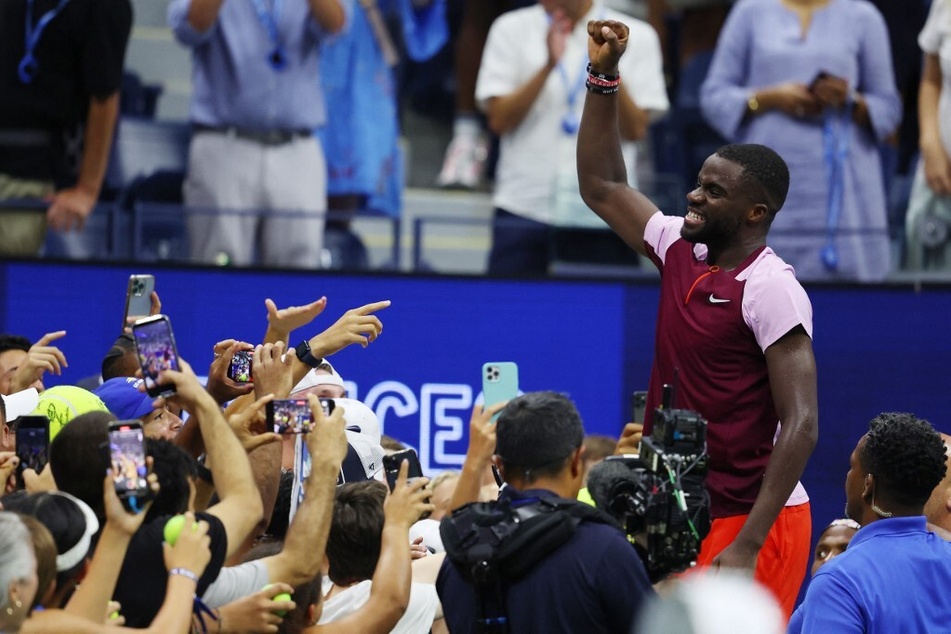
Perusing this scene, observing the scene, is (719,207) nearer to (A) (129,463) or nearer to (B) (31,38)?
(A) (129,463)

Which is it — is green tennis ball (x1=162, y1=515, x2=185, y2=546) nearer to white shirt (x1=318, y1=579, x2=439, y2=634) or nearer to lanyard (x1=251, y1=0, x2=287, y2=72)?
white shirt (x1=318, y1=579, x2=439, y2=634)

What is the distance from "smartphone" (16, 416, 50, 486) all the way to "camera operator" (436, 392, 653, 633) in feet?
4.57

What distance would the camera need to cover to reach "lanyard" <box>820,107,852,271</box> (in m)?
9.03

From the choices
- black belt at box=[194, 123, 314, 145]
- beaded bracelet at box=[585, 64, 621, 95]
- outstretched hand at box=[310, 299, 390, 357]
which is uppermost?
beaded bracelet at box=[585, 64, 621, 95]

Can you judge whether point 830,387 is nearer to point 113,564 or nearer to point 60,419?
point 60,419

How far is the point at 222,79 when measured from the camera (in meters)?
9.27

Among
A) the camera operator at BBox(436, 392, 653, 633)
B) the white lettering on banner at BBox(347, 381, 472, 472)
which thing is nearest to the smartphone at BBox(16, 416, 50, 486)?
the camera operator at BBox(436, 392, 653, 633)

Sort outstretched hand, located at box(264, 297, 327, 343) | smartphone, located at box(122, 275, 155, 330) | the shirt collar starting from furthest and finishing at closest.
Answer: smartphone, located at box(122, 275, 155, 330), outstretched hand, located at box(264, 297, 327, 343), the shirt collar

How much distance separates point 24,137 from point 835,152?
4.39 m

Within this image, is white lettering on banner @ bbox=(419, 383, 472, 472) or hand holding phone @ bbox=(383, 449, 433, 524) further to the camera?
white lettering on banner @ bbox=(419, 383, 472, 472)

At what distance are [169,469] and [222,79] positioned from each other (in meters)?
5.11

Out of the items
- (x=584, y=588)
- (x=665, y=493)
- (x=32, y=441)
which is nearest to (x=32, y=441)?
(x=32, y=441)

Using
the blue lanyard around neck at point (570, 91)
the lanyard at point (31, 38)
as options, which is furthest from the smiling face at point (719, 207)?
the lanyard at point (31, 38)

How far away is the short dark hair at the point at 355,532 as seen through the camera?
5.21m
